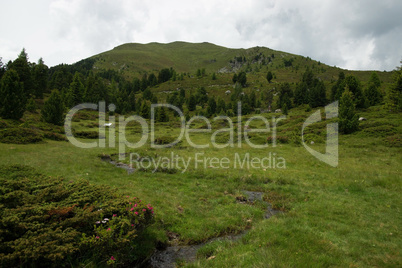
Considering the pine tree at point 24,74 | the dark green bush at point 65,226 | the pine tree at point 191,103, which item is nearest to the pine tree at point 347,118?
the dark green bush at point 65,226

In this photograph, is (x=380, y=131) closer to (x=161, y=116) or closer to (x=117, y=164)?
(x=117, y=164)

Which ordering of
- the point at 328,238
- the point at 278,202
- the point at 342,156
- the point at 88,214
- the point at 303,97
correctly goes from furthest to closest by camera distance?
1. the point at 303,97
2. the point at 342,156
3. the point at 278,202
4. the point at 328,238
5. the point at 88,214

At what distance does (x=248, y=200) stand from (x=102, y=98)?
3368 inches

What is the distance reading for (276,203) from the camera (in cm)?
1309

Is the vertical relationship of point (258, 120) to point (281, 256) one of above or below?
above

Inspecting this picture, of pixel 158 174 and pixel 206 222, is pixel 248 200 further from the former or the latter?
pixel 158 174

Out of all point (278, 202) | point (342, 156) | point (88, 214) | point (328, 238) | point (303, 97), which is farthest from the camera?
point (303, 97)

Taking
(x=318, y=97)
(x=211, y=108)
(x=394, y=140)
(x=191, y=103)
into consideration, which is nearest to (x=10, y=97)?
(x=394, y=140)

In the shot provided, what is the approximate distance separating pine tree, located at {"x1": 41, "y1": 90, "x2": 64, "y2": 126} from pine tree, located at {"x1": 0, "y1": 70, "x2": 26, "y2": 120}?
16.1ft

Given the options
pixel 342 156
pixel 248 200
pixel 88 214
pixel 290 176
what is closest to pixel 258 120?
pixel 342 156

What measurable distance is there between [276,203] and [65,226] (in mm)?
11385

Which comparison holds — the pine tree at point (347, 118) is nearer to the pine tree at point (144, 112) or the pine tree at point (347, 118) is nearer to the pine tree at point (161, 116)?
the pine tree at point (161, 116)

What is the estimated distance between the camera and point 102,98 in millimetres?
→ 84688

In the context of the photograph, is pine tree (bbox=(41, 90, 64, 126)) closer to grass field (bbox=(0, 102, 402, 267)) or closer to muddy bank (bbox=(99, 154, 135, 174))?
grass field (bbox=(0, 102, 402, 267))
